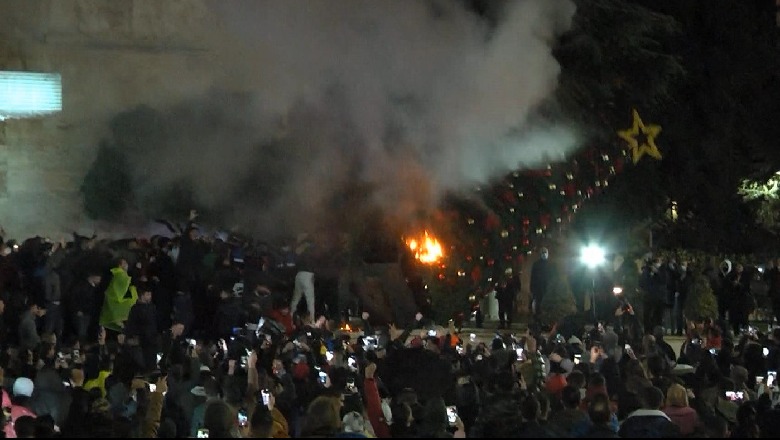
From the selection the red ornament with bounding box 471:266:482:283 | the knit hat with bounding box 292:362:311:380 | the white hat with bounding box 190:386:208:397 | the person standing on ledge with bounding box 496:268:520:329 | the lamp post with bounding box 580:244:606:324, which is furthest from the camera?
the person standing on ledge with bounding box 496:268:520:329

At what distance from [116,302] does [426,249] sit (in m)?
3.20

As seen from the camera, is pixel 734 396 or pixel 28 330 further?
pixel 28 330

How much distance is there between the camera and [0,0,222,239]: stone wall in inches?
518

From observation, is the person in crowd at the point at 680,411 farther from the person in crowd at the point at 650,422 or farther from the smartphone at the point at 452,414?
the smartphone at the point at 452,414

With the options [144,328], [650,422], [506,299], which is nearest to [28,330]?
[144,328]

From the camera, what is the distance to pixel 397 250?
12109 mm

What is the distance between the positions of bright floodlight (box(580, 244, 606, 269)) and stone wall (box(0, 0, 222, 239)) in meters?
6.29

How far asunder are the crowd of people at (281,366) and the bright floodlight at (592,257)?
3.68 m

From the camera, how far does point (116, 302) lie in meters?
12.2

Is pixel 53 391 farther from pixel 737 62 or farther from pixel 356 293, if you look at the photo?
pixel 737 62

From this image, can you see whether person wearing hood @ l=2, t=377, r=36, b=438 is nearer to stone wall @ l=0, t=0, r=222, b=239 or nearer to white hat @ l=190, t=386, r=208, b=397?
white hat @ l=190, t=386, r=208, b=397

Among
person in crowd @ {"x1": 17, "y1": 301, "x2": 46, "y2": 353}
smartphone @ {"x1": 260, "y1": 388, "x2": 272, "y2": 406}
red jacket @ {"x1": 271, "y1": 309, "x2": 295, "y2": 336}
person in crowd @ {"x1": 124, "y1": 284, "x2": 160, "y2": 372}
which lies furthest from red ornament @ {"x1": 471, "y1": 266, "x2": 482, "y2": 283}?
smartphone @ {"x1": 260, "y1": 388, "x2": 272, "y2": 406}

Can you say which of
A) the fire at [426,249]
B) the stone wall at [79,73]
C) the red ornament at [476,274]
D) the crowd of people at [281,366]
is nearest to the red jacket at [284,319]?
the crowd of people at [281,366]

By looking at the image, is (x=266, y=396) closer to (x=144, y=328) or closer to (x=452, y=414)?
(x=452, y=414)
